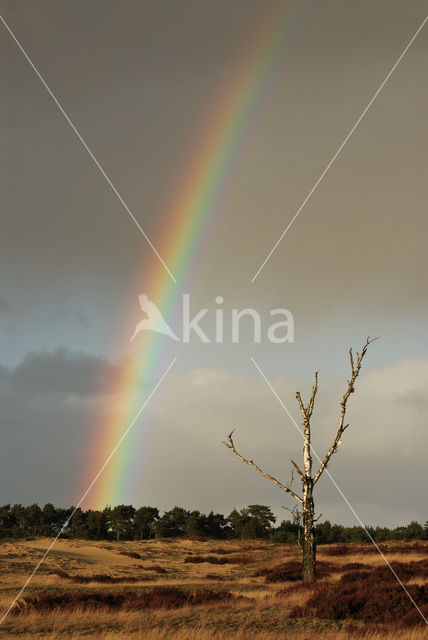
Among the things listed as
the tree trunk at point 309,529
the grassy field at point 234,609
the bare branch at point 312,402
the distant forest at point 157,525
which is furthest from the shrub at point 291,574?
the distant forest at point 157,525

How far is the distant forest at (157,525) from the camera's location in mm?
74000

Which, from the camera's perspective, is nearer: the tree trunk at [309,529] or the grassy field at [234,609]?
the grassy field at [234,609]

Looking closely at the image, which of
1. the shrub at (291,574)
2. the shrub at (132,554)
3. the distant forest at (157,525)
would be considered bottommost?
the shrub at (291,574)

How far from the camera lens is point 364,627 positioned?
1628cm

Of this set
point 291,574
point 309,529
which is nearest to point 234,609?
point 309,529

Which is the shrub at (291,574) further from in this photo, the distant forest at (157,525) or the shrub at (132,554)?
the distant forest at (157,525)

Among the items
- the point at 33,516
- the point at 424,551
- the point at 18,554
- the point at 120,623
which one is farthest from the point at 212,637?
the point at 33,516

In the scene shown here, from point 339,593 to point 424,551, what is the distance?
84.2ft

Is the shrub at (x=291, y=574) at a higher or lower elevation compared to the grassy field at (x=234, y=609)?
higher

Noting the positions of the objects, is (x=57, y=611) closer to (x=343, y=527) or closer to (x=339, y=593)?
(x=339, y=593)

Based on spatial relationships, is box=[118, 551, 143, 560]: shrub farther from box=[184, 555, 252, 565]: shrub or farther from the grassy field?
the grassy field

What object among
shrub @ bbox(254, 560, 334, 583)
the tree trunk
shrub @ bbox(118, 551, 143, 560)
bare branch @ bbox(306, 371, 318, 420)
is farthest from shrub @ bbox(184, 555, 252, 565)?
bare branch @ bbox(306, 371, 318, 420)

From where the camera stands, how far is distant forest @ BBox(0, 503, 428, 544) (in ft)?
243

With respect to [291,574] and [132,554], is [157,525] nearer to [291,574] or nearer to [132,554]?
[132,554]
